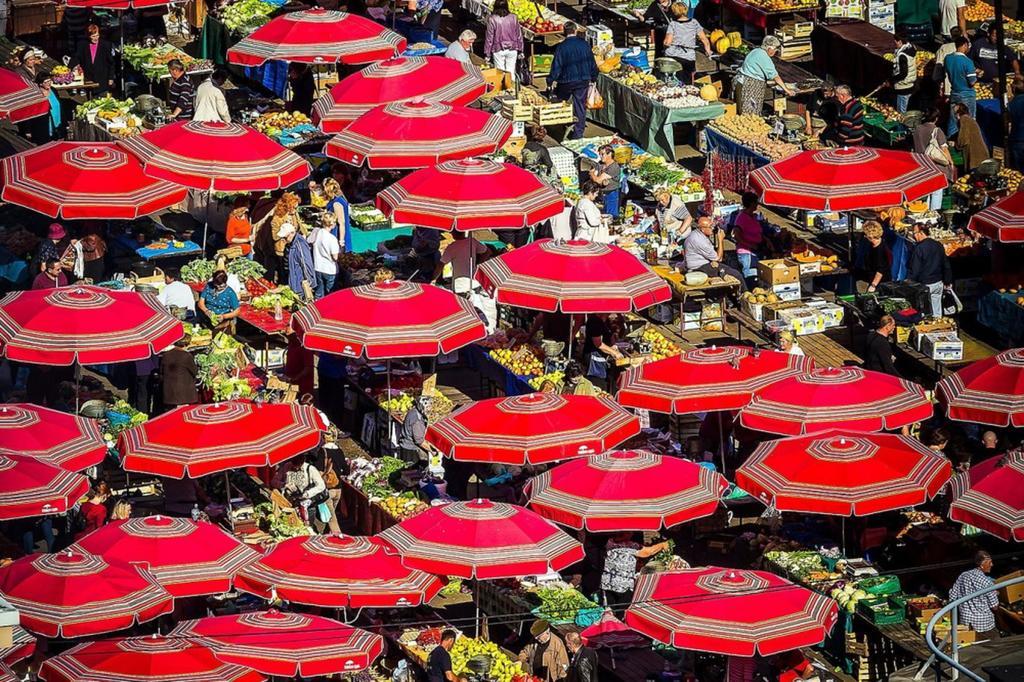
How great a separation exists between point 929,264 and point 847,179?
5.21ft

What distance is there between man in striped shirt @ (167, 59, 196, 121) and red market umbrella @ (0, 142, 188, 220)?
146 inches

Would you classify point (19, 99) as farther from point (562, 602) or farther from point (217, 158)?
point (562, 602)

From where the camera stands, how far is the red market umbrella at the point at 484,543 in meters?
24.8

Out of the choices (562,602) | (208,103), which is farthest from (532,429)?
(208,103)

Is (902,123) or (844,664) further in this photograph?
(902,123)

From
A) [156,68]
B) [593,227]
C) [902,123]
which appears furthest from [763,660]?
[156,68]

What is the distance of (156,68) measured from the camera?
123 ft

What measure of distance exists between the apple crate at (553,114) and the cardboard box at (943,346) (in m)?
7.95

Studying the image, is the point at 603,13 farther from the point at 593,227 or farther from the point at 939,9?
the point at 593,227

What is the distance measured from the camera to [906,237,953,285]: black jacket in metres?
31.3

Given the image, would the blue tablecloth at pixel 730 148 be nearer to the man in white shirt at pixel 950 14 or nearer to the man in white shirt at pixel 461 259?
the man in white shirt at pixel 461 259

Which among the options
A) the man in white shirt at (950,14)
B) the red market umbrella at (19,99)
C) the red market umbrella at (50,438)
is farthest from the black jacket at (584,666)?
the man in white shirt at (950,14)

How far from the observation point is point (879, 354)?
1168 inches

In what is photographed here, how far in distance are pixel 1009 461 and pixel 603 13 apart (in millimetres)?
15749
